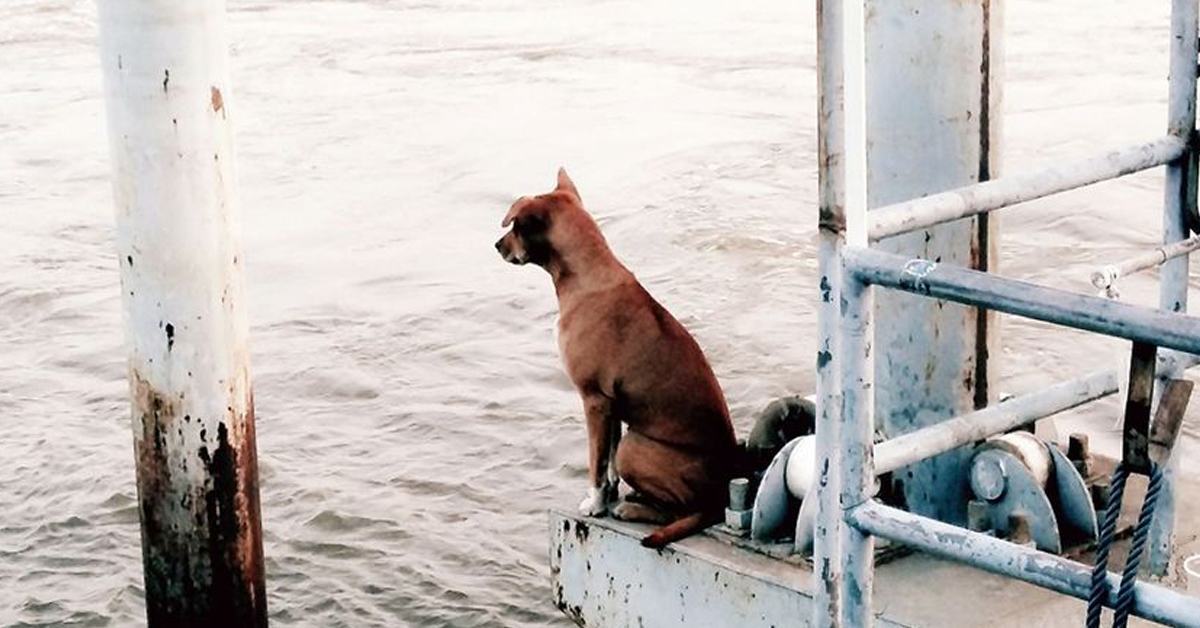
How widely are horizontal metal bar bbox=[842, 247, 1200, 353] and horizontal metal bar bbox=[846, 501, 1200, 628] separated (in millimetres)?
324

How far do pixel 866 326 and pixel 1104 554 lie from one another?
0.53m

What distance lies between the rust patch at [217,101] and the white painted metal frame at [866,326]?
2181 millimetres

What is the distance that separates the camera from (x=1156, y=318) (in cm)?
237

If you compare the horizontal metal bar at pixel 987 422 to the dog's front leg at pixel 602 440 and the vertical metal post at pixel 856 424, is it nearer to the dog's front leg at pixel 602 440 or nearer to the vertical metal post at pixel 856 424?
the vertical metal post at pixel 856 424

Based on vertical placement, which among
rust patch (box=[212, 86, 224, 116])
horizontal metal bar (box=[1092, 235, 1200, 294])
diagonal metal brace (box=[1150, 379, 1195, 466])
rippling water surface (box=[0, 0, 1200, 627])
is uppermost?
rust patch (box=[212, 86, 224, 116])

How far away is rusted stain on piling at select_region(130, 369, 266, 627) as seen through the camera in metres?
4.84

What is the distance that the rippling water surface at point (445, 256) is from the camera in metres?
6.76

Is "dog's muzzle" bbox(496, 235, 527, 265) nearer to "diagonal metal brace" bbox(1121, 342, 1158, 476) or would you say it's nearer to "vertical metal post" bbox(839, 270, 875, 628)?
"vertical metal post" bbox(839, 270, 875, 628)

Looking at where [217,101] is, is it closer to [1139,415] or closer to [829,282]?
[829,282]

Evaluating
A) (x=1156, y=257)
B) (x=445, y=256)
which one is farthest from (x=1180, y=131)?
(x=445, y=256)

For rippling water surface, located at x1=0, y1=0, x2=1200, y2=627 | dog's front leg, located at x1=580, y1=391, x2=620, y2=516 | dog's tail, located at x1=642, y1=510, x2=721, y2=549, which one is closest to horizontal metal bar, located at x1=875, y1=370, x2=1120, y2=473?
dog's tail, located at x1=642, y1=510, x2=721, y2=549

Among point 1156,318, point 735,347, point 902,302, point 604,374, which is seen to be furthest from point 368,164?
point 1156,318

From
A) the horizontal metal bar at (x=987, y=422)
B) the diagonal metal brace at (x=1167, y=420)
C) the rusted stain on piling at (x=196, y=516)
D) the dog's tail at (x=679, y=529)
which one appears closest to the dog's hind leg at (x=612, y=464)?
the dog's tail at (x=679, y=529)

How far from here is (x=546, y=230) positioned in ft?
17.7
